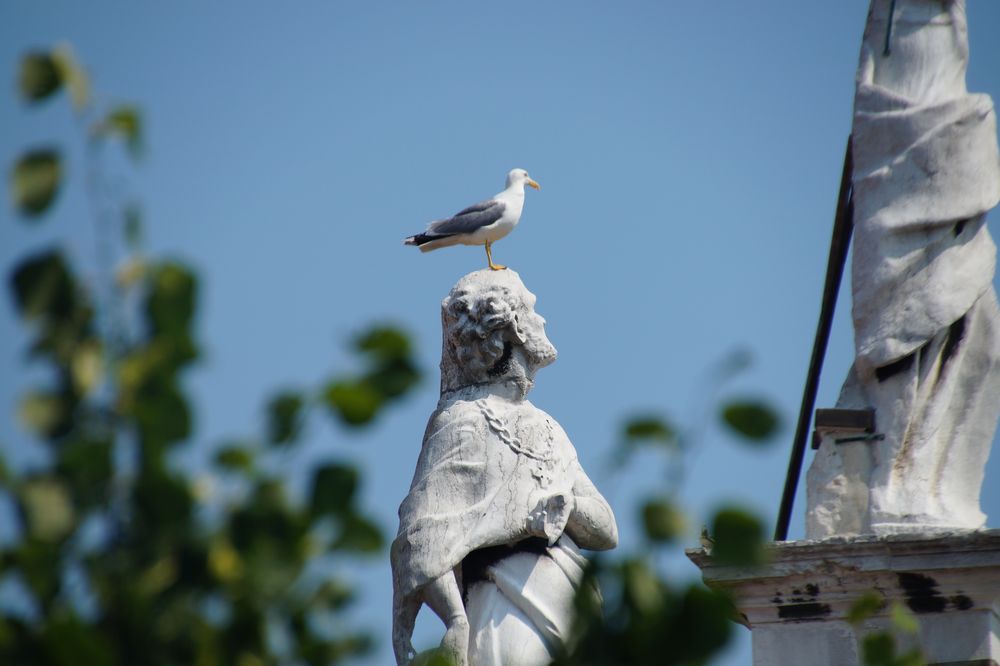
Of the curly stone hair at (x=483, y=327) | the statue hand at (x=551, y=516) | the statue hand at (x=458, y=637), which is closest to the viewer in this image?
the statue hand at (x=458, y=637)

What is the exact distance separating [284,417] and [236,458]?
0.12 meters

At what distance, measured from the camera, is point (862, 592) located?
8.88 metres

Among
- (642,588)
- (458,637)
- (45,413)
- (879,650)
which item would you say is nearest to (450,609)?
(458,637)

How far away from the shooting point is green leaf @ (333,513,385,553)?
3.62 m

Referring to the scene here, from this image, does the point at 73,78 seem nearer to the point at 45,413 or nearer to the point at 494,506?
the point at 45,413

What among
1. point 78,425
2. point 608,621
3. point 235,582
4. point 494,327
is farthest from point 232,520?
point 494,327

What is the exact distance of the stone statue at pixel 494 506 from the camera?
24.9 feet

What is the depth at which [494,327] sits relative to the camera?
8125mm

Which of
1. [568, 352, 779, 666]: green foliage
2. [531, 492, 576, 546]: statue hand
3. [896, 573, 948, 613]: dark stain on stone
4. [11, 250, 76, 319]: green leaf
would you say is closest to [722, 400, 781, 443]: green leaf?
[568, 352, 779, 666]: green foliage

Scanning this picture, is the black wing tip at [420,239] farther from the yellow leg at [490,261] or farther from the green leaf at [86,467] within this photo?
the green leaf at [86,467]

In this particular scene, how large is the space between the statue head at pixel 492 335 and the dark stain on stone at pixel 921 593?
2.08 meters

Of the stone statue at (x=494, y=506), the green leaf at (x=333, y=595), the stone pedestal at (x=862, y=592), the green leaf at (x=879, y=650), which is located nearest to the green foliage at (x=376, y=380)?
the green leaf at (x=333, y=595)

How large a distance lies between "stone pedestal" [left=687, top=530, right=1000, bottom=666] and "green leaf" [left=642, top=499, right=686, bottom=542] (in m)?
5.00

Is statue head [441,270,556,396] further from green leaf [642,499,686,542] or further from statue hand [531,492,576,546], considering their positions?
green leaf [642,499,686,542]
